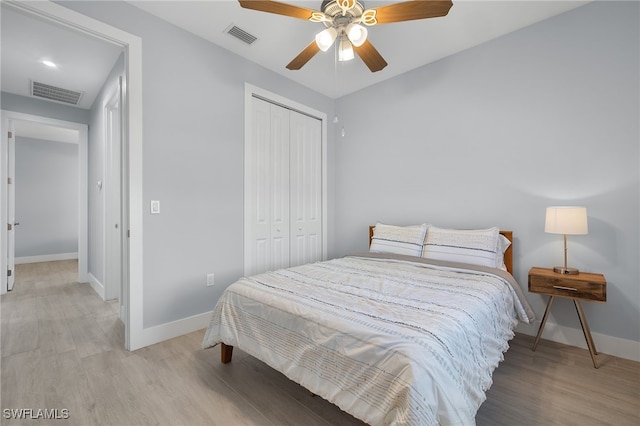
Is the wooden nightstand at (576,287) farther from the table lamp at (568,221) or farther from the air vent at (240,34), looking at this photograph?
the air vent at (240,34)

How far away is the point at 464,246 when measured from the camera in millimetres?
2588

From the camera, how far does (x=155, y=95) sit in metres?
2.43

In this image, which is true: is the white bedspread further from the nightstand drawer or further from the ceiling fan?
the ceiling fan

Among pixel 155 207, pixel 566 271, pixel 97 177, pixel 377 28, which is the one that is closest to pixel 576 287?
pixel 566 271

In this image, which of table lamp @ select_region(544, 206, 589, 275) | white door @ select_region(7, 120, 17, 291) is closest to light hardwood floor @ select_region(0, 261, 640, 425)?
table lamp @ select_region(544, 206, 589, 275)

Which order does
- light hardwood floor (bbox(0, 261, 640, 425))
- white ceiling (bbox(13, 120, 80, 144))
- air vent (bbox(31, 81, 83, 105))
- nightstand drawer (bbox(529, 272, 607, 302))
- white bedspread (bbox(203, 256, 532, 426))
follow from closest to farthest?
1. white bedspread (bbox(203, 256, 532, 426))
2. light hardwood floor (bbox(0, 261, 640, 425))
3. nightstand drawer (bbox(529, 272, 607, 302))
4. air vent (bbox(31, 81, 83, 105))
5. white ceiling (bbox(13, 120, 80, 144))

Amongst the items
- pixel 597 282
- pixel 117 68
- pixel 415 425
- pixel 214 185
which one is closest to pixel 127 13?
pixel 117 68

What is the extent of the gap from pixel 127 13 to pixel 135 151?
111cm

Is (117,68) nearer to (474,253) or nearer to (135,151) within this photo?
(135,151)

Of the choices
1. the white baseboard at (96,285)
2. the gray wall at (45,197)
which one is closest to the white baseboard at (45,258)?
the gray wall at (45,197)

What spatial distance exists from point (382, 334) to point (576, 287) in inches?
72.3

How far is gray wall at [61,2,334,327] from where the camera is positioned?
7.84 ft

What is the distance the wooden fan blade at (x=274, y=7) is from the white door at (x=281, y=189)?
1.43m

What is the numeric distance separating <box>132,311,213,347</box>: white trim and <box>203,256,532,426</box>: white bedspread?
0.70 meters
